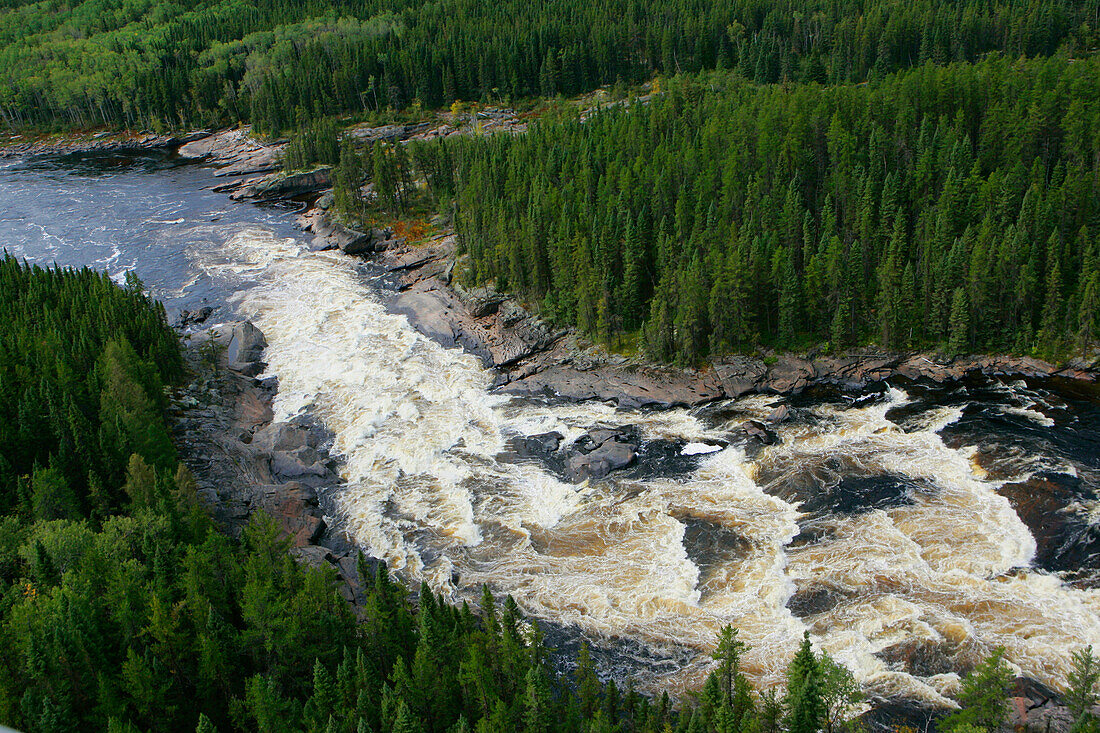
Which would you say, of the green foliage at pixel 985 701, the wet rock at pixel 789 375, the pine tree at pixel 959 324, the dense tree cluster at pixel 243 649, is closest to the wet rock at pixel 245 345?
the dense tree cluster at pixel 243 649

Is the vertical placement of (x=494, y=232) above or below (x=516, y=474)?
above

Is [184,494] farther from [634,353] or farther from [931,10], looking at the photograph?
[931,10]

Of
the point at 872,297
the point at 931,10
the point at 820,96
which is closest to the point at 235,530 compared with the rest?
the point at 872,297

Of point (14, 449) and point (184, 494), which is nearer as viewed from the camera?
point (184, 494)

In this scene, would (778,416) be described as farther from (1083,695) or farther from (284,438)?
(284,438)

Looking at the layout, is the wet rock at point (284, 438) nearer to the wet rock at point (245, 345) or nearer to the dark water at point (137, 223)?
the wet rock at point (245, 345)

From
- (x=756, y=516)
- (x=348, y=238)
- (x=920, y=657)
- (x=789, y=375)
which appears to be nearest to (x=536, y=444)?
(x=756, y=516)
